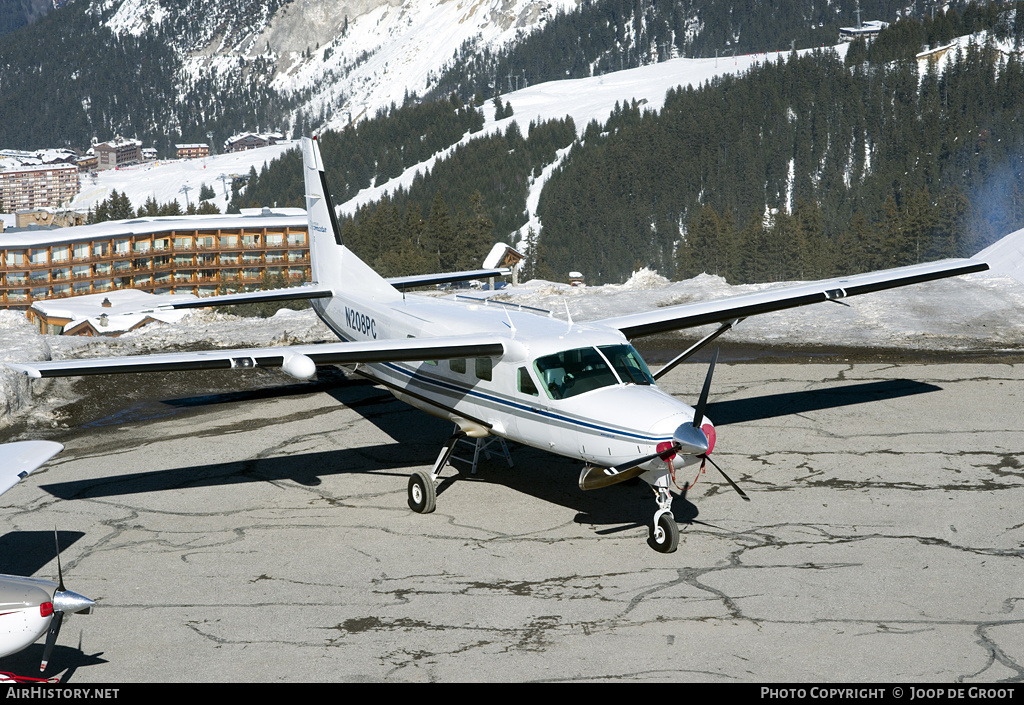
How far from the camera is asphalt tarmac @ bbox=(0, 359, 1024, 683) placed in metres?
8.68

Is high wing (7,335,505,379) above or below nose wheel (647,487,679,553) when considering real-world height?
above

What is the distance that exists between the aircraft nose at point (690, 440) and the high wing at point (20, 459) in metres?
6.65

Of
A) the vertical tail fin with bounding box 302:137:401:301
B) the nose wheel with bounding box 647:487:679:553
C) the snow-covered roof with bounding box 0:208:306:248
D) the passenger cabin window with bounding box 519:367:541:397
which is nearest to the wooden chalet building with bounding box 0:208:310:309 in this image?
the snow-covered roof with bounding box 0:208:306:248

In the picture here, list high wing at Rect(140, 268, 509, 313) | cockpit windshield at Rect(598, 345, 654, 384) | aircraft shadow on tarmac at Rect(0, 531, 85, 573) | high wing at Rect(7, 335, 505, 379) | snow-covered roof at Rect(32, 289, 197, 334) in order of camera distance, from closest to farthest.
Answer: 1. aircraft shadow on tarmac at Rect(0, 531, 85, 573)
2. high wing at Rect(7, 335, 505, 379)
3. cockpit windshield at Rect(598, 345, 654, 384)
4. high wing at Rect(140, 268, 509, 313)
5. snow-covered roof at Rect(32, 289, 197, 334)

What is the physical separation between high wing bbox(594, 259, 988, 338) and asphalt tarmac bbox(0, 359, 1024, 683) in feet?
7.39

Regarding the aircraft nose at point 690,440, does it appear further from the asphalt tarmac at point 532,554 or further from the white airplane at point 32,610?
the white airplane at point 32,610

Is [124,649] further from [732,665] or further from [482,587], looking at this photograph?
[732,665]

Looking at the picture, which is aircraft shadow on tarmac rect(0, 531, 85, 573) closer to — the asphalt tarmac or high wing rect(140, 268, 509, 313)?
the asphalt tarmac

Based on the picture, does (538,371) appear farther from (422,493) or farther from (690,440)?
(690,440)

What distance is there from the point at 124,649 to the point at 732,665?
6.00 metres

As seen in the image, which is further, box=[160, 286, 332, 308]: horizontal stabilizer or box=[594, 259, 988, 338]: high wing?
box=[160, 286, 332, 308]: horizontal stabilizer

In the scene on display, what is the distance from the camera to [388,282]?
1856 centimetres
